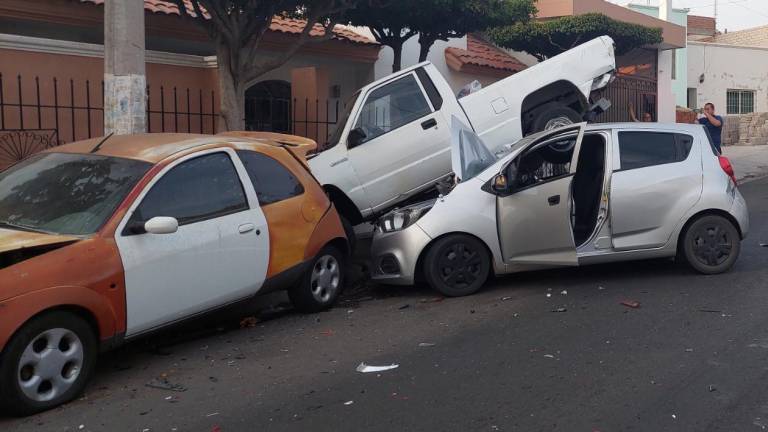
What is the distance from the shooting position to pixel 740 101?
34906 millimetres

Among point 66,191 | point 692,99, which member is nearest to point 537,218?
point 66,191

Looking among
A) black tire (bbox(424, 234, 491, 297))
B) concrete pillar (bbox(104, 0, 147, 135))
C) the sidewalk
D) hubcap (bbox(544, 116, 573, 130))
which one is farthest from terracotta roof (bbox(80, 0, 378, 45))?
the sidewalk

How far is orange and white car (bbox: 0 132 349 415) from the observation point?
478 cm

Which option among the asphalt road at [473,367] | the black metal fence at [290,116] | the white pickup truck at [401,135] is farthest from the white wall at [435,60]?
the asphalt road at [473,367]

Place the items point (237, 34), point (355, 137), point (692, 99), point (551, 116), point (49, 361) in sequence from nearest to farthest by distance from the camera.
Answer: point (49, 361) → point (355, 137) → point (237, 34) → point (551, 116) → point (692, 99)

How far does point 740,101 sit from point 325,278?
3262 cm

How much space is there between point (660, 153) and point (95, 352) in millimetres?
5588

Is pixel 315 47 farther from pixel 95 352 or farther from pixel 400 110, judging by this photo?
pixel 95 352

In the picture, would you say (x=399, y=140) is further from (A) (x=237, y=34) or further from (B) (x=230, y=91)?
(A) (x=237, y=34)

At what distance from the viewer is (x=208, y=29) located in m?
10.2

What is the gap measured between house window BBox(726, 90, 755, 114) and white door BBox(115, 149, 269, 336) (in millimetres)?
32781

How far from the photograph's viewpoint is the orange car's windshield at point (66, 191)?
5410 mm

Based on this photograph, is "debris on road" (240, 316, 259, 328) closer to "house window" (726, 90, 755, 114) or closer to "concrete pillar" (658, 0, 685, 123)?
"concrete pillar" (658, 0, 685, 123)

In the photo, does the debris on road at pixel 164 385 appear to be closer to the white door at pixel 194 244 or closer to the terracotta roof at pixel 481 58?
the white door at pixel 194 244
